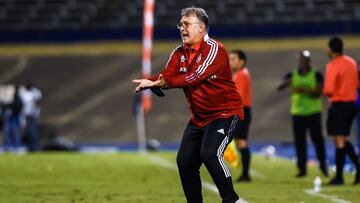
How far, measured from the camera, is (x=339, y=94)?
1555 cm

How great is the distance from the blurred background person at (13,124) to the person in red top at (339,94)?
49.3ft

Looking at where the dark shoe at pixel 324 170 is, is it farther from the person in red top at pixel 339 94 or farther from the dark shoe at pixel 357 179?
the person in red top at pixel 339 94

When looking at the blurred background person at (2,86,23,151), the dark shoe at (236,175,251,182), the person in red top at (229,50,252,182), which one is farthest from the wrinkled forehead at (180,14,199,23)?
the blurred background person at (2,86,23,151)

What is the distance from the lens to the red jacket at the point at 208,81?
9844mm

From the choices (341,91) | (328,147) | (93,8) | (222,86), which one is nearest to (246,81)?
(341,91)

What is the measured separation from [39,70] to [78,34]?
165cm

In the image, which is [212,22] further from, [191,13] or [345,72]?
[191,13]

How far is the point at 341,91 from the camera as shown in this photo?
51.0 feet

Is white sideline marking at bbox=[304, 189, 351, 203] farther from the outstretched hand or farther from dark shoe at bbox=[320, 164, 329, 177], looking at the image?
the outstretched hand

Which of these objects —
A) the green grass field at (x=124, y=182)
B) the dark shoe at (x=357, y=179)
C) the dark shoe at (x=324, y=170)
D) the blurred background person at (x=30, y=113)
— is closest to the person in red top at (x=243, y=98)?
the green grass field at (x=124, y=182)

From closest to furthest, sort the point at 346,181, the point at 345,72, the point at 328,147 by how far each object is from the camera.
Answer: the point at 345,72 < the point at 346,181 < the point at 328,147

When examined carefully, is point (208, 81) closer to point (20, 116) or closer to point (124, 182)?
point (124, 182)

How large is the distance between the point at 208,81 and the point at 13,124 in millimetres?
19949

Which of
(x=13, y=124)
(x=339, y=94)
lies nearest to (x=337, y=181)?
(x=339, y=94)
